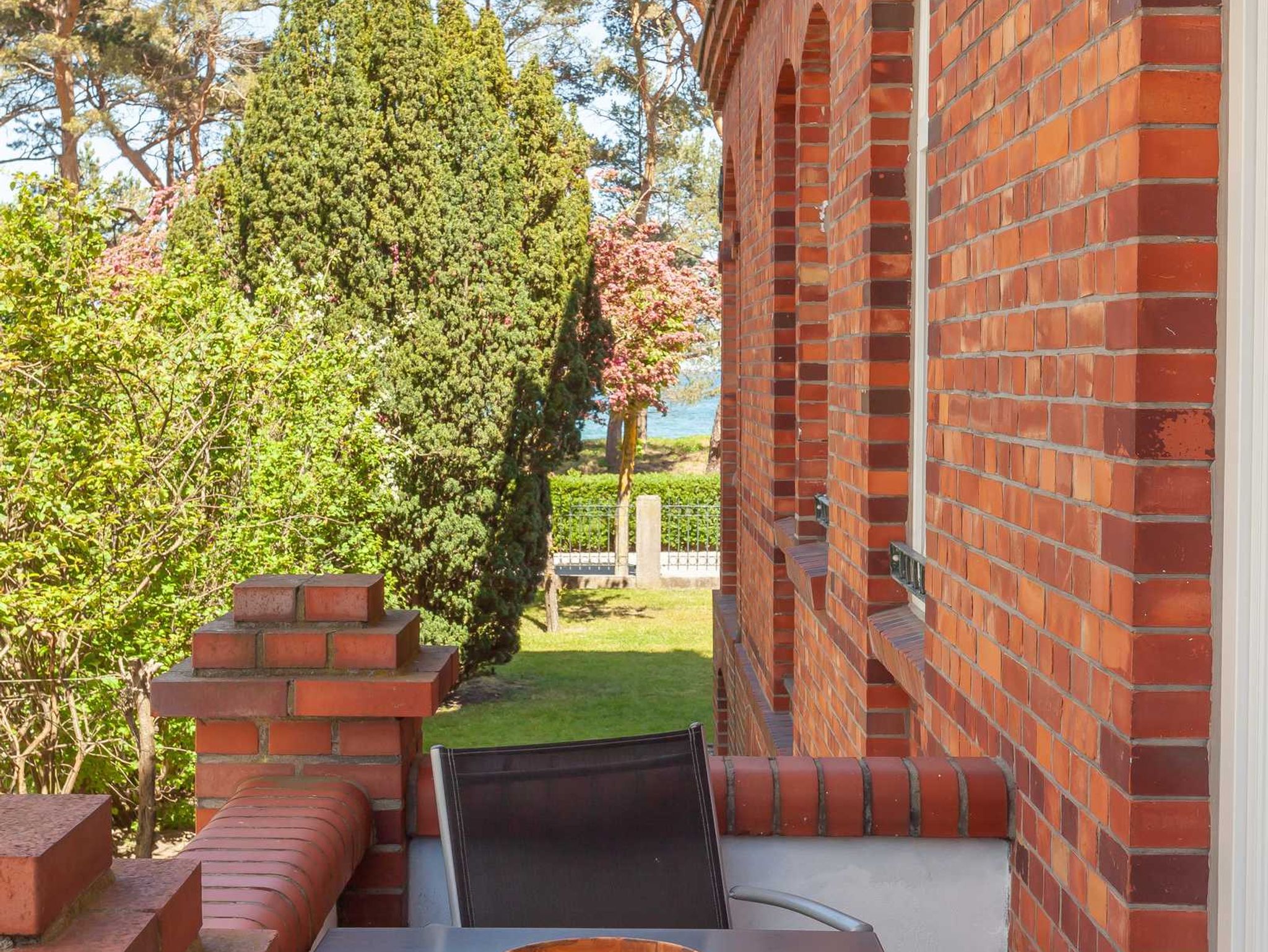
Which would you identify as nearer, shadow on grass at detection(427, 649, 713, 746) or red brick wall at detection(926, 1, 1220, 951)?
red brick wall at detection(926, 1, 1220, 951)

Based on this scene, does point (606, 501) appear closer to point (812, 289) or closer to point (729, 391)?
point (729, 391)

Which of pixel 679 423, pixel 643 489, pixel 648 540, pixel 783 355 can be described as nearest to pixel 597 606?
pixel 648 540

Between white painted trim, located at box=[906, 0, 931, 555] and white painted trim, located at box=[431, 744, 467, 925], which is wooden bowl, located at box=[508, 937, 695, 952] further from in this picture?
white painted trim, located at box=[906, 0, 931, 555]

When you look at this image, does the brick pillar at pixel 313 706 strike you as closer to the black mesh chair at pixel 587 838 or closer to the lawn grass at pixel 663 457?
the black mesh chair at pixel 587 838

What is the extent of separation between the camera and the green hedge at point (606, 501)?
24547mm

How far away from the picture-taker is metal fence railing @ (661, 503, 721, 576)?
81.8ft

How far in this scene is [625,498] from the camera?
23.6m

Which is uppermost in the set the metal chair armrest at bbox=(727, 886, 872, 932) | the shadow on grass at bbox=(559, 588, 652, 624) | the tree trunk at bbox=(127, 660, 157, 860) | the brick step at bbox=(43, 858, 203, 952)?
the brick step at bbox=(43, 858, 203, 952)

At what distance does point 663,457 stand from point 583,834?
128ft

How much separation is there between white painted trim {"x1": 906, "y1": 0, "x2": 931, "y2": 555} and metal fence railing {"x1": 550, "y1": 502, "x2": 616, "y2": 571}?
67.8ft

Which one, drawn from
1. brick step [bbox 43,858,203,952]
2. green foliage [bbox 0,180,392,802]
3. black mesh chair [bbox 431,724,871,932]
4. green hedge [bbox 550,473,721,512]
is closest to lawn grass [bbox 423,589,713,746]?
green hedge [bbox 550,473,721,512]

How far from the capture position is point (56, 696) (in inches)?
316

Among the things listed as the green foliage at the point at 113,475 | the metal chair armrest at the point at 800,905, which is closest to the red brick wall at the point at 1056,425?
the metal chair armrest at the point at 800,905

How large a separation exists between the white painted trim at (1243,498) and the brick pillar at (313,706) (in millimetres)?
1520
